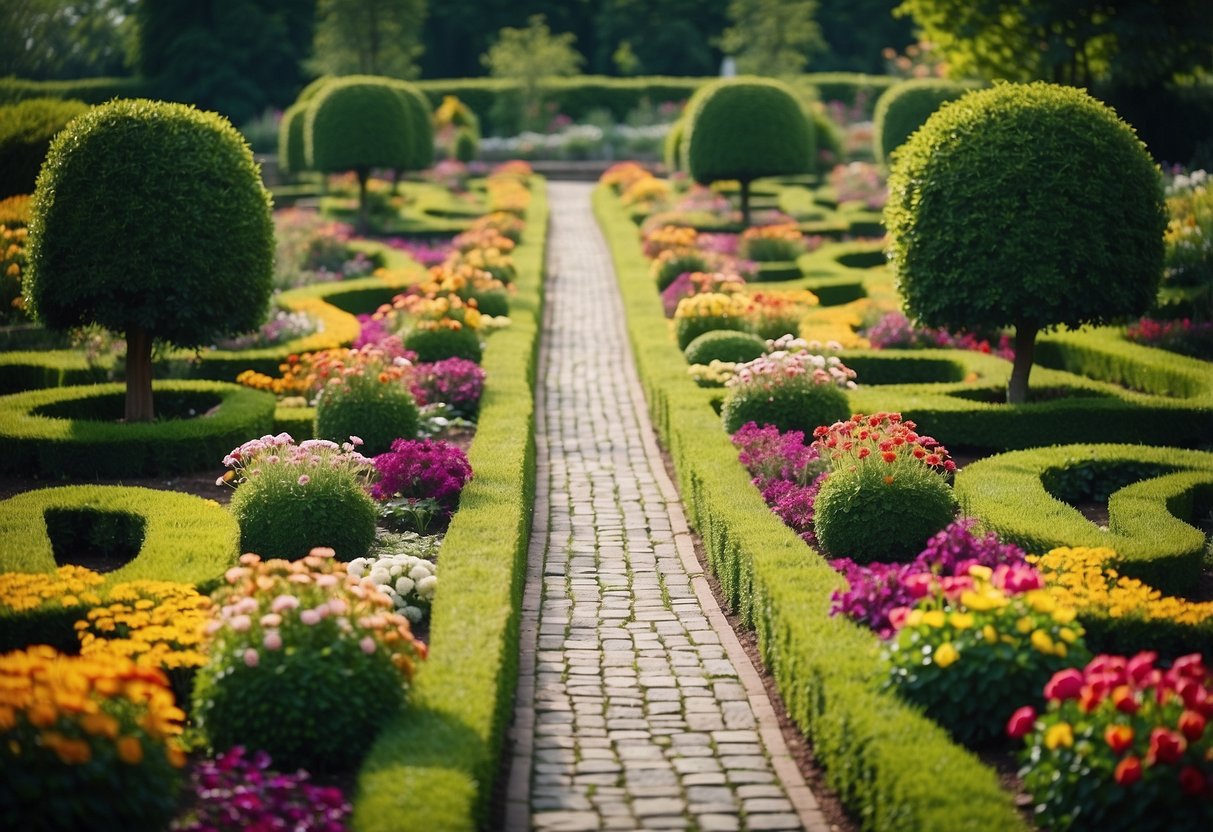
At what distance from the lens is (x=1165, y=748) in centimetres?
527

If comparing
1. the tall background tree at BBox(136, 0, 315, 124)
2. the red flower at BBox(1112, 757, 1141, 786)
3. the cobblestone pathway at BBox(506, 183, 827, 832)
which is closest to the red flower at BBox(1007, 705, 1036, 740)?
the red flower at BBox(1112, 757, 1141, 786)

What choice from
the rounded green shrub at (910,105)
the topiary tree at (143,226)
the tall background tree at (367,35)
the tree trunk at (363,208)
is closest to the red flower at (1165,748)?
the topiary tree at (143,226)

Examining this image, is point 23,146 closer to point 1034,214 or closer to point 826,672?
point 1034,214

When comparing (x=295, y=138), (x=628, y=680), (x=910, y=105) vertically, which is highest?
(x=910, y=105)

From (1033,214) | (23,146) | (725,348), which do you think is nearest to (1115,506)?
(1033,214)

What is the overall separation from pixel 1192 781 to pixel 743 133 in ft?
72.3

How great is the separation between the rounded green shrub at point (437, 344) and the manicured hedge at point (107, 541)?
219 inches

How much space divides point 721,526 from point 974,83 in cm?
2264

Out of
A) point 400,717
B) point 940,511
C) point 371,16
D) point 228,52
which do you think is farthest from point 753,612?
point 228,52

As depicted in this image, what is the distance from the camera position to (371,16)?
1708 inches

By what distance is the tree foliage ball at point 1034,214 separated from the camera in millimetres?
12258

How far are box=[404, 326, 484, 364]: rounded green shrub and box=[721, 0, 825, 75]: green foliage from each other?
27.9 metres

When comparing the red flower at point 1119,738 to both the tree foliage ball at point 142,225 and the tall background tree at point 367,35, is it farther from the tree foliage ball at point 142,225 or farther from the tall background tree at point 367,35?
the tall background tree at point 367,35

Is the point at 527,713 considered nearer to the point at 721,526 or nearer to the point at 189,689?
the point at 189,689
